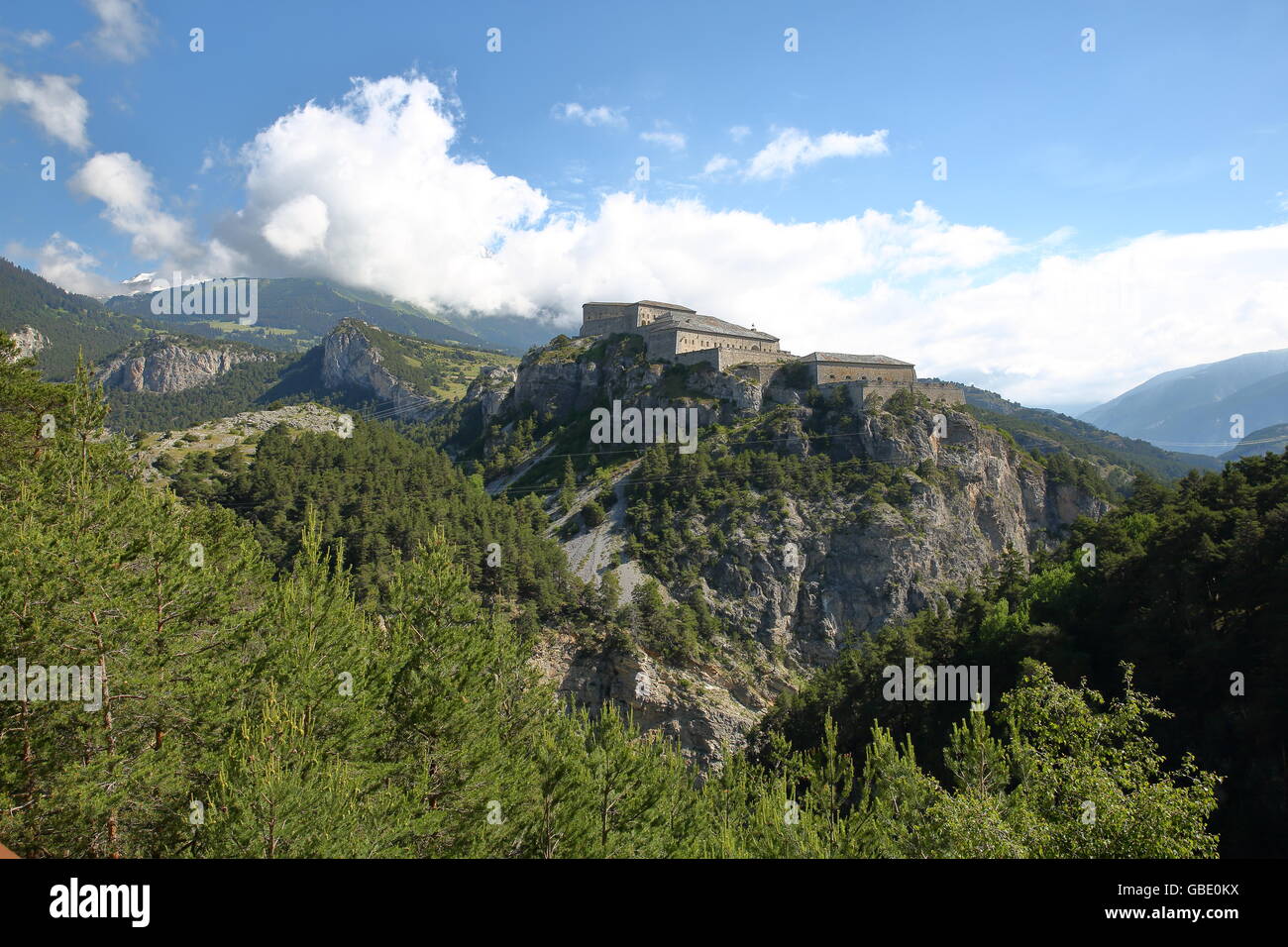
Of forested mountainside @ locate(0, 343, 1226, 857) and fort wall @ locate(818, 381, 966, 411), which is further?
fort wall @ locate(818, 381, 966, 411)

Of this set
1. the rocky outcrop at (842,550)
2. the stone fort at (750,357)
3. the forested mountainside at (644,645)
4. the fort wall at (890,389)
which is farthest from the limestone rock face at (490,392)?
the fort wall at (890,389)

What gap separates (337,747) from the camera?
48.5ft

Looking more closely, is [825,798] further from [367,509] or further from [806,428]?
[806,428]

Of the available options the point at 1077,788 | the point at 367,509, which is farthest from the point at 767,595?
the point at 1077,788

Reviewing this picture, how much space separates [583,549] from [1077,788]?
221 feet

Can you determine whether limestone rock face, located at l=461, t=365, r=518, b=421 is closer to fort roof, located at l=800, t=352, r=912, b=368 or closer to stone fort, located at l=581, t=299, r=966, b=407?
stone fort, located at l=581, t=299, r=966, b=407

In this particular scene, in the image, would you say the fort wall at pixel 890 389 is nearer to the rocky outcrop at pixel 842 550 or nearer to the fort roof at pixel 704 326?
the rocky outcrop at pixel 842 550

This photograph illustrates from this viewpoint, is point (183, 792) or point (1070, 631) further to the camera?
point (1070, 631)

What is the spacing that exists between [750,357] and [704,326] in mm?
9766

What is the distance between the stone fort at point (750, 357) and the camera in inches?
3698

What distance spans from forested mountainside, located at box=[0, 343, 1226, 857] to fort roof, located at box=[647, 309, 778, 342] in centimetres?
8472

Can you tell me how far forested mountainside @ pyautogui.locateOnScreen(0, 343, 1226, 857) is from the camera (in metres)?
11.9

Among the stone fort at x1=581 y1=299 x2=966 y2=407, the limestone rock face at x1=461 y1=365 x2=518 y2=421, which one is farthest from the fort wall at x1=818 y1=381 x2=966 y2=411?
the limestone rock face at x1=461 y1=365 x2=518 y2=421

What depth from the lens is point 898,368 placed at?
315 feet
